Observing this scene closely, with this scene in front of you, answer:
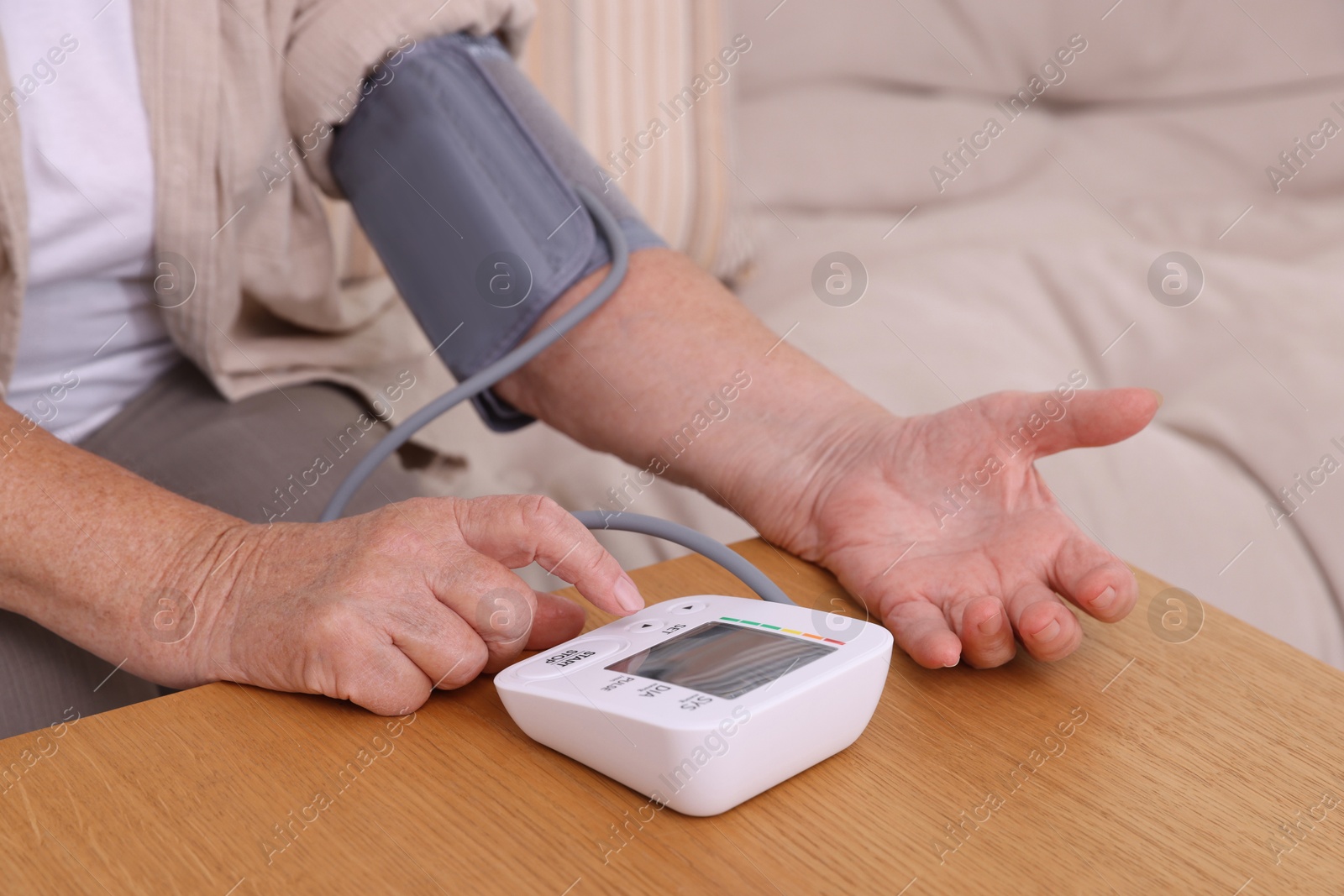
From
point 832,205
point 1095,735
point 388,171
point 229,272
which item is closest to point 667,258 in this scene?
point 388,171

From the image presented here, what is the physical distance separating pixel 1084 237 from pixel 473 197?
792mm

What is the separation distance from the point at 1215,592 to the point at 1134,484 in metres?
0.11

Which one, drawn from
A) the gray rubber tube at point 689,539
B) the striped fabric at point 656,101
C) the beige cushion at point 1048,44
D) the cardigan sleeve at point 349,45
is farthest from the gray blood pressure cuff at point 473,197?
the beige cushion at point 1048,44

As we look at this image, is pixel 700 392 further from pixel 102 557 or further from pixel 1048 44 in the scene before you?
pixel 1048 44

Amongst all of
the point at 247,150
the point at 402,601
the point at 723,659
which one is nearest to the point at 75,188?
the point at 247,150

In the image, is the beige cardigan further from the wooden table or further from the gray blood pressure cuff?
the wooden table

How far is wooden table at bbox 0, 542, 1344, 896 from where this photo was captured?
36 centimetres

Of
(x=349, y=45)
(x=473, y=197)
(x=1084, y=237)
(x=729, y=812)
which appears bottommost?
(x=1084, y=237)

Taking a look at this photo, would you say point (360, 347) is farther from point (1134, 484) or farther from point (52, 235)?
point (1134, 484)

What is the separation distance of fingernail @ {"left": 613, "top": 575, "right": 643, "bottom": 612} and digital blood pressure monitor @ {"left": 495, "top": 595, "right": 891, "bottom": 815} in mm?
14

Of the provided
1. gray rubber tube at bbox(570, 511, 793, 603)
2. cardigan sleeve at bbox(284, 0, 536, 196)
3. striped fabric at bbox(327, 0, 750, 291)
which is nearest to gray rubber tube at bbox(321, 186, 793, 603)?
gray rubber tube at bbox(570, 511, 793, 603)

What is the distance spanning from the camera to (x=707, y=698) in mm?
377

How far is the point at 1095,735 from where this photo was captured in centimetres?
44

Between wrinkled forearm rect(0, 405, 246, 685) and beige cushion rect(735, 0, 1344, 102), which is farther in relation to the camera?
beige cushion rect(735, 0, 1344, 102)
